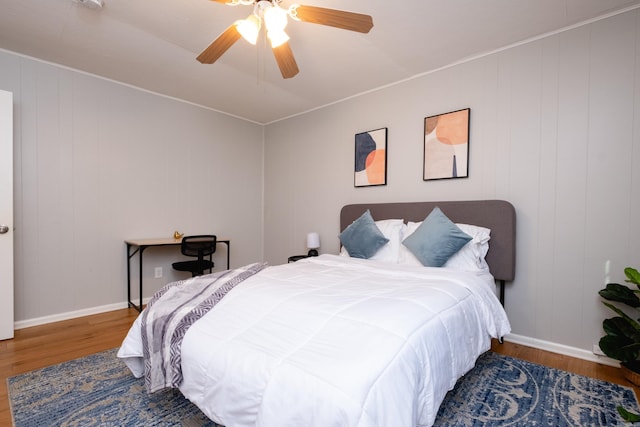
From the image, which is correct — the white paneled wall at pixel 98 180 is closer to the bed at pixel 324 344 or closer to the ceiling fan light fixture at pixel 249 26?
the bed at pixel 324 344

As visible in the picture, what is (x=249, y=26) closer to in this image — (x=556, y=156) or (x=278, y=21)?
(x=278, y=21)

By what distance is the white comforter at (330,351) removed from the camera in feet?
3.43

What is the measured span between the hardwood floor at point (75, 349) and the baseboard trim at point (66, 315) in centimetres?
8

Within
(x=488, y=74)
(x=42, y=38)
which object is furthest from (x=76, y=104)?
(x=488, y=74)

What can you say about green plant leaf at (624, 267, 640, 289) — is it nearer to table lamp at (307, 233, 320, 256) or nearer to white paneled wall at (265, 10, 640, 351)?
white paneled wall at (265, 10, 640, 351)

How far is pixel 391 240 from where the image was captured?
3.05m

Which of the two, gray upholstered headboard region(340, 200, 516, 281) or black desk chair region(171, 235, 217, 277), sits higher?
gray upholstered headboard region(340, 200, 516, 281)

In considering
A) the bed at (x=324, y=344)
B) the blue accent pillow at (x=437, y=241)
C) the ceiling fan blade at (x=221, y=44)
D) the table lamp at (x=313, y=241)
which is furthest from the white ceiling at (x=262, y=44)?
the bed at (x=324, y=344)

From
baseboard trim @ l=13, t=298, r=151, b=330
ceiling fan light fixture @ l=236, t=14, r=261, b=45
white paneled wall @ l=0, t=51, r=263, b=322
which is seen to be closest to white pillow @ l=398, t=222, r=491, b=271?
ceiling fan light fixture @ l=236, t=14, r=261, b=45

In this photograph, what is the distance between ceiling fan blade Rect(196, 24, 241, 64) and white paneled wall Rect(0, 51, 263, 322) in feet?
6.60

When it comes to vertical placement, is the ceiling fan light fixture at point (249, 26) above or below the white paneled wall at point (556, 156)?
above

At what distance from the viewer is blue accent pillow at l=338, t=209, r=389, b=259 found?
305 centimetres

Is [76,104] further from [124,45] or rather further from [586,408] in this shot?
[586,408]

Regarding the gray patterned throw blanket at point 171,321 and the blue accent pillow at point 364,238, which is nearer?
the gray patterned throw blanket at point 171,321
